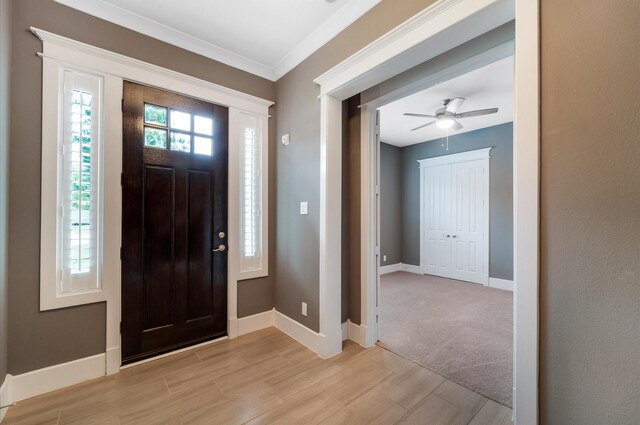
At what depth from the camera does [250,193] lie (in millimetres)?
2881

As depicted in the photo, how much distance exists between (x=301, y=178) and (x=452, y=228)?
413 centimetres

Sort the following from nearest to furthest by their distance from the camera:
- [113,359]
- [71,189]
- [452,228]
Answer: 1. [71,189]
2. [113,359]
3. [452,228]

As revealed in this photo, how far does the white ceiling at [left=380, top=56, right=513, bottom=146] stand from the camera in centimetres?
306

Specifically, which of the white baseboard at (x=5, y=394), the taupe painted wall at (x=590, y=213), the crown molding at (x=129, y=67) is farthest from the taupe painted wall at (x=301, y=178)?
the white baseboard at (x=5, y=394)

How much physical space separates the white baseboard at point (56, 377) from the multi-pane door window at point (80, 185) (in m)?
0.55

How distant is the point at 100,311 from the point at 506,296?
5.32 meters

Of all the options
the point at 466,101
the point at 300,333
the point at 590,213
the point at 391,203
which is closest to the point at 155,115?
the point at 300,333

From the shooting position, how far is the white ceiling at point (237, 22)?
2.04 metres

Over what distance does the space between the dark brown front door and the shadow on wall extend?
13.4ft

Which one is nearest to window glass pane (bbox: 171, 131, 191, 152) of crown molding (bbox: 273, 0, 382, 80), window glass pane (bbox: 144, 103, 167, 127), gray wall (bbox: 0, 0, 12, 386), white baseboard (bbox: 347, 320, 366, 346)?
window glass pane (bbox: 144, 103, 167, 127)

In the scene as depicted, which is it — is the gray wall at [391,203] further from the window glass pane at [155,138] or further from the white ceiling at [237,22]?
the window glass pane at [155,138]

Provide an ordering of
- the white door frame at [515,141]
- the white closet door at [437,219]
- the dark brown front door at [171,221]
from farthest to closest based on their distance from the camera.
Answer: the white closet door at [437,219] → the dark brown front door at [171,221] → the white door frame at [515,141]

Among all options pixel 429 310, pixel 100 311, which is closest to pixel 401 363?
pixel 429 310

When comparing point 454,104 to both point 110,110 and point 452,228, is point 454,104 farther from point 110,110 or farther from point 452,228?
point 110,110
